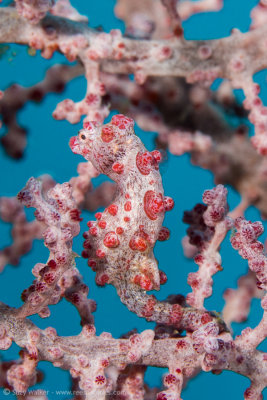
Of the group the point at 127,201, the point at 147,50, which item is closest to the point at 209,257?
the point at 127,201

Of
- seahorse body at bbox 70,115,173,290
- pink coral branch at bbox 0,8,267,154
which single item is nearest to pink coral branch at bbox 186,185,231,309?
seahorse body at bbox 70,115,173,290

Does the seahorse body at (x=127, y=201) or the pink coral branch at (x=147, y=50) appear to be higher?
the pink coral branch at (x=147, y=50)

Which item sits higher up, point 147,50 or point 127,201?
point 147,50

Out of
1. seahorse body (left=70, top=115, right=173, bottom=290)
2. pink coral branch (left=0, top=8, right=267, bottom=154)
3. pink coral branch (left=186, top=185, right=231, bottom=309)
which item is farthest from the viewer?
pink coral branch (left=0, top=8, right=267, bottom=154)

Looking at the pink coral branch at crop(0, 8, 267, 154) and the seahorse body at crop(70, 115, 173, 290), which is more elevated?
the pink coral branch at crop(0, 8, 267, 154)

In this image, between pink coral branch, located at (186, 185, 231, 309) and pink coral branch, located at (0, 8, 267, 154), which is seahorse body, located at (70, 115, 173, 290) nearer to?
pink coral branch, located at (186, 185, 231, 309)

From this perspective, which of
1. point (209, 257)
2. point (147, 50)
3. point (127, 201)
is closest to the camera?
point (127, 201)

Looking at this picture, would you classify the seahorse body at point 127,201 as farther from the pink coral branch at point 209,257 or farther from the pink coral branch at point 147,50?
the pink coral branch at point 147,50

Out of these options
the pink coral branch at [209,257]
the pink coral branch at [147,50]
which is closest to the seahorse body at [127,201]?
the pink coral branch at [209,257]

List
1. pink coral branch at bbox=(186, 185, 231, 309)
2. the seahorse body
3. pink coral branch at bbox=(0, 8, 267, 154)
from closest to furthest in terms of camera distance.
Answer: the seahorse body → pink coral branch at bbox=(186, 185, 231, 309) → pink coral branch at bbox=(0, 8, 267, 154)

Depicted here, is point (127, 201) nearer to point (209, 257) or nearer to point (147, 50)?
point (209, 257)

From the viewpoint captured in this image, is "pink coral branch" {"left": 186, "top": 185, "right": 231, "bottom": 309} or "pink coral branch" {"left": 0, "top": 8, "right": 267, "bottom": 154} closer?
"pink coral branch" {"left": 186, "top": 185, "right": 231, "bottom": 309}

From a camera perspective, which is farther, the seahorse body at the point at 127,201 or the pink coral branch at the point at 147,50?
the pink coral branch at the point at 147,50
